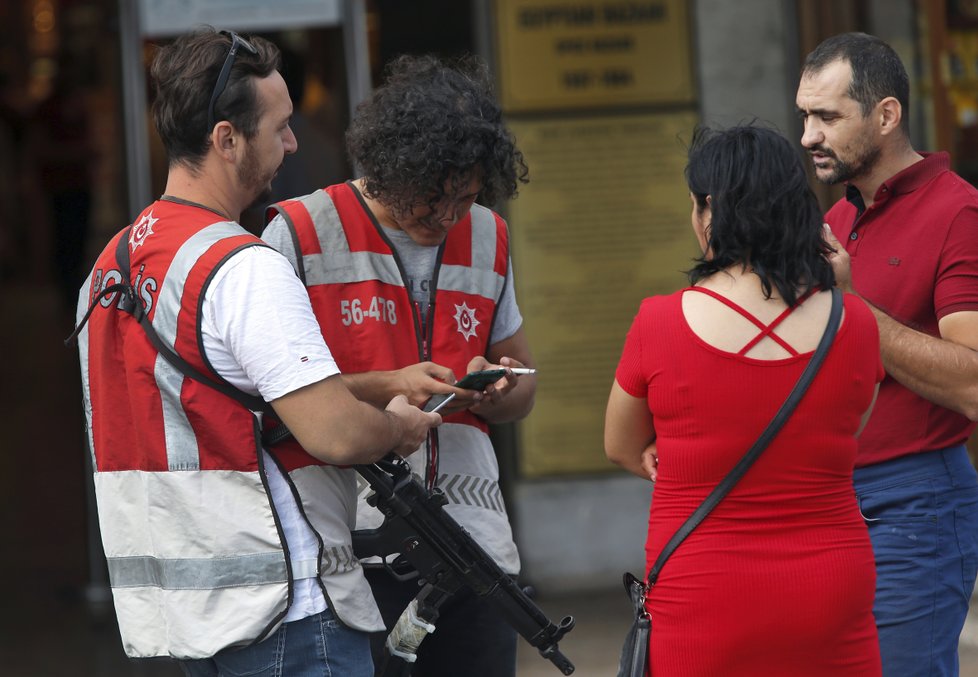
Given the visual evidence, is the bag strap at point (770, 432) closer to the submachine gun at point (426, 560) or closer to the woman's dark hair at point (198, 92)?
the submachine gun at point (426, 560)

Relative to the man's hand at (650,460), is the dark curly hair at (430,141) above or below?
above

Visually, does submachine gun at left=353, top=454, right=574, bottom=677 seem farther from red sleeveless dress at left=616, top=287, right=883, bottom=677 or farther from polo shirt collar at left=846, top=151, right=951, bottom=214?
polo shirt collar at left=846, top=151, right=951, bottom=214

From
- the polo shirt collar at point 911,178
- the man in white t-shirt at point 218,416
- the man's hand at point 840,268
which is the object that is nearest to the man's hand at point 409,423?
the man in white t-shirt at point 218,416

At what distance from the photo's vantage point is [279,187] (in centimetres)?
598

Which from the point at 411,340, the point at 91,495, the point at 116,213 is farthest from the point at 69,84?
the point at 411,340

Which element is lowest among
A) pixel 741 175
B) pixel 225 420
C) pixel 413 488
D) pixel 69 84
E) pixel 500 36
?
pixel 413 488

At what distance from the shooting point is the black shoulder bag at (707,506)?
2.58 meters

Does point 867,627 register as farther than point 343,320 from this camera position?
No

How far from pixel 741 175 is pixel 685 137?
3.49 meters

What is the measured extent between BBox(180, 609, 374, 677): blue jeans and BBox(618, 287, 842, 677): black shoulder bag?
0.56 meters

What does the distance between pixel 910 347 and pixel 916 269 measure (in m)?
0.21

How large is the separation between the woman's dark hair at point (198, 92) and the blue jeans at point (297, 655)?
2.92 feet

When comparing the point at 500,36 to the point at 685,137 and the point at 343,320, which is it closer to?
the point at 685,137

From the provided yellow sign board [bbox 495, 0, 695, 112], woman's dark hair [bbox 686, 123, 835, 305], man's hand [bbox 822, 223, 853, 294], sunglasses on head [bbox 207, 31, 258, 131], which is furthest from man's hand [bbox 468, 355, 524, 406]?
yellow sign board [bbox 495, 0, 695, 112]
